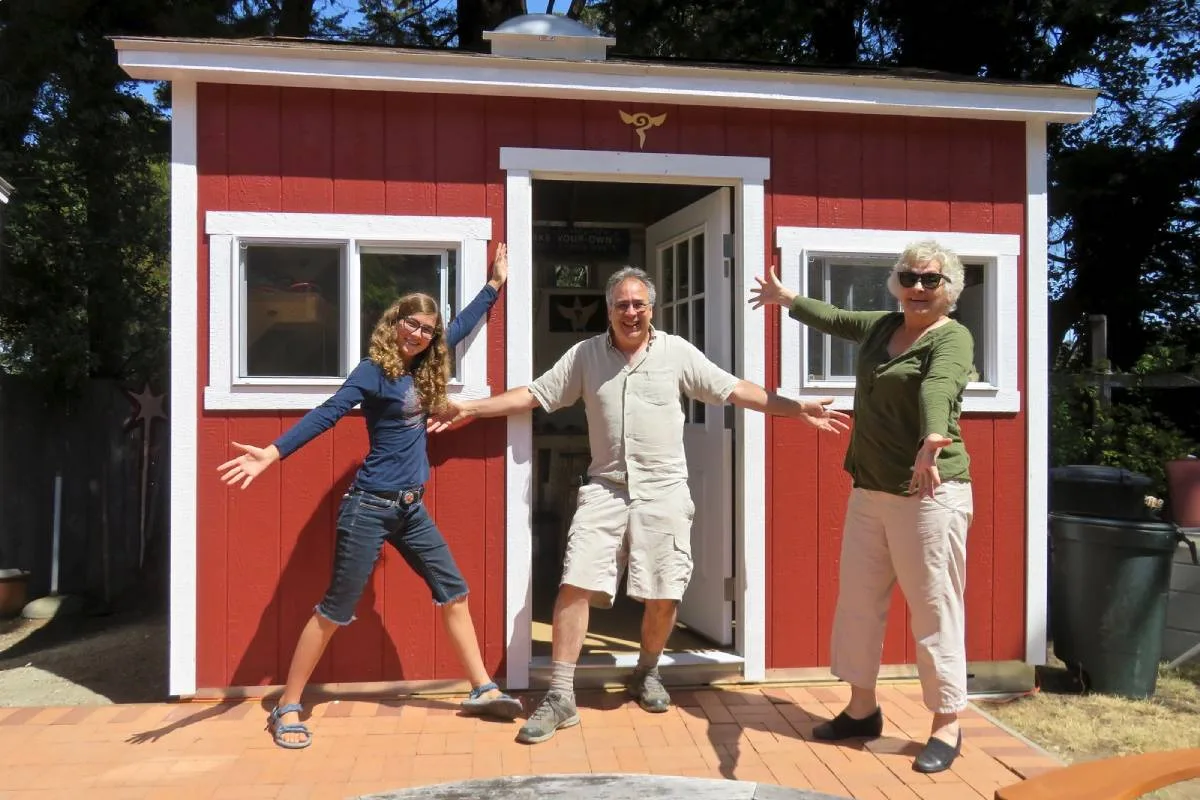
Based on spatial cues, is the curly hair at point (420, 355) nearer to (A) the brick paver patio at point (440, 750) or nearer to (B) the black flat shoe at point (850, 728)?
(A) the brick paver patio at point (440, 750)

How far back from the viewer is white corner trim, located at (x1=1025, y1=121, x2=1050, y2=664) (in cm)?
466

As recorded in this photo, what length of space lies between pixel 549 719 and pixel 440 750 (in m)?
0.43

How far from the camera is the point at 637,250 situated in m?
7.06

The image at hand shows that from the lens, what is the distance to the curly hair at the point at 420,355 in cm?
378

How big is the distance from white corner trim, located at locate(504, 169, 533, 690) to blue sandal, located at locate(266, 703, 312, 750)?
944 mm

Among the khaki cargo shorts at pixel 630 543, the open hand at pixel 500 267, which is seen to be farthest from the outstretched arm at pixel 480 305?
the khaki cargo shorts at pixel 630 543

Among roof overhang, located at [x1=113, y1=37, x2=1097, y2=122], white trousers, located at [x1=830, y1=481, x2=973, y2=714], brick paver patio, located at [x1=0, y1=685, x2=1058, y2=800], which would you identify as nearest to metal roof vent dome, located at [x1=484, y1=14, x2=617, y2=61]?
roof overhang, located at [x1=113, y1=37, x2=1097, y2=122]

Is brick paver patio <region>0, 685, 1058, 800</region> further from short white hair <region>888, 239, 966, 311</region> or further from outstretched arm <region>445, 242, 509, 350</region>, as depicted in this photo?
short white hair <region>888, 239, 966, 311</region>

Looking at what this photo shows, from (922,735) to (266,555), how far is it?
9.20ft

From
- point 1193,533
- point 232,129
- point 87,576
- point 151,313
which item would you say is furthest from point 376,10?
point 1193,533

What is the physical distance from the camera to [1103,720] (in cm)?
434

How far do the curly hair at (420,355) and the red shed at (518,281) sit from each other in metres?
0.37

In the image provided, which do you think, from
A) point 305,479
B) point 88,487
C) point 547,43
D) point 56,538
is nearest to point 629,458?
point 305,479

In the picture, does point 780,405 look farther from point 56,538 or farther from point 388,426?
point 56,538
